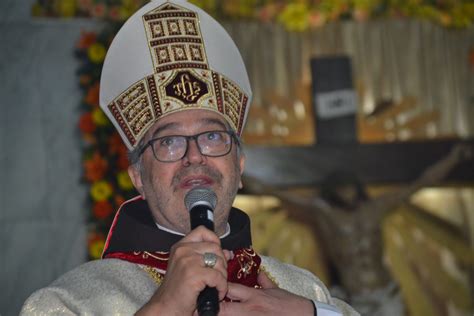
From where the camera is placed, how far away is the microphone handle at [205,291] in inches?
92.3

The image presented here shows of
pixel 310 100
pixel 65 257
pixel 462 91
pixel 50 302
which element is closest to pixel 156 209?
pixel 50 302

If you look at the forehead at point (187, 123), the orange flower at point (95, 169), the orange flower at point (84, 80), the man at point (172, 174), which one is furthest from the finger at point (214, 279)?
the orange flower at point (84, 80)

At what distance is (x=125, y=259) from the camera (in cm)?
304

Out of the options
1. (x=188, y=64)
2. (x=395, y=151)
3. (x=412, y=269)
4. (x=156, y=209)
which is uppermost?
(x=188, y=64)

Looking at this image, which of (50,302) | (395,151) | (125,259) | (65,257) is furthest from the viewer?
(395,151)

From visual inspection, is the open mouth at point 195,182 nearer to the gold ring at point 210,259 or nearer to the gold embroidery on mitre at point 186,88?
the gold embroidery on mitre at point 186,88

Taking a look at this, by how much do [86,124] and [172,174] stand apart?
143 inches

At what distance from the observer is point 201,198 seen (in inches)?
107

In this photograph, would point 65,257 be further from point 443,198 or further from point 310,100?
point 443,198

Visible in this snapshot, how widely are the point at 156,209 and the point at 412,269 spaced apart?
4.33 m

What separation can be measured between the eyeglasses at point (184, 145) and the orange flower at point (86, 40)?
11.9ft

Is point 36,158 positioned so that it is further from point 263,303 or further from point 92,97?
point 263,303

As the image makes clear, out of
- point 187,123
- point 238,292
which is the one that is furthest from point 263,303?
point 187,123

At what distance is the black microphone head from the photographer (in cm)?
266
